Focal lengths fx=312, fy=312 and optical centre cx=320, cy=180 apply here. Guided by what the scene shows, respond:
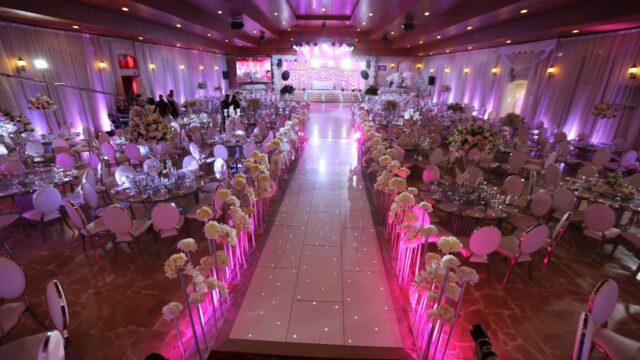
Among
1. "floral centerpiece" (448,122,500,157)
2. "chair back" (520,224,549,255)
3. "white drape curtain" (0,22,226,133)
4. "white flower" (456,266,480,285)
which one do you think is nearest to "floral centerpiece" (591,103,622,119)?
"floral centerpiece" (448,122,500,157)

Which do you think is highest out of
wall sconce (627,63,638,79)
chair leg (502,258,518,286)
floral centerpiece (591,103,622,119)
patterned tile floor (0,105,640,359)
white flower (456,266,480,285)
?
wall sconce (627,63,638,79)

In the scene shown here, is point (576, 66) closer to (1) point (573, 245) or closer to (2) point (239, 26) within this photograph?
(1) point (573, 245)

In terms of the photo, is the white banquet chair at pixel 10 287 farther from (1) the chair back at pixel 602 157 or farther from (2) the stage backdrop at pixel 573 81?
(2) the stage backdrop at pixel 573 81

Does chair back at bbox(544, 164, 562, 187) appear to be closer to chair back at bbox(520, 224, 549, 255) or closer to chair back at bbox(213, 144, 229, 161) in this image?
chair back at bbox(520, 224, 549, 255)

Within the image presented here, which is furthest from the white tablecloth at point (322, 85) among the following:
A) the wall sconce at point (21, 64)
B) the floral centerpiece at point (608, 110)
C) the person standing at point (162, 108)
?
the floral centerpiece at point (608, 110)

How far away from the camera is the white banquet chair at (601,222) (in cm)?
498

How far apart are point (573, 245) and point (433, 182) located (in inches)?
104

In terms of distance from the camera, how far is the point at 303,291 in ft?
13.8

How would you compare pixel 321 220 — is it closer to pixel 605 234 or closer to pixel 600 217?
pixel 600 217

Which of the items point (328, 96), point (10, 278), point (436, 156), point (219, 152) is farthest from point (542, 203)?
point (328, 96)

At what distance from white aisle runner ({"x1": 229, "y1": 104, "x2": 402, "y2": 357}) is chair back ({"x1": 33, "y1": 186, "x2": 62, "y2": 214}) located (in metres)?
3.81

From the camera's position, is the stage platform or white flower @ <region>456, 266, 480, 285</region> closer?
white flower @ <region>456, 266, 480, 285</region>

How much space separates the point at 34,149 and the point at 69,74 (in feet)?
15.7

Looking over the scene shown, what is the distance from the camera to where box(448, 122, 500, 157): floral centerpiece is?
542cm
